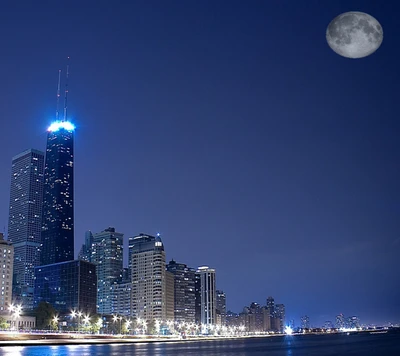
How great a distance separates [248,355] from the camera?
Result: 11775 cm

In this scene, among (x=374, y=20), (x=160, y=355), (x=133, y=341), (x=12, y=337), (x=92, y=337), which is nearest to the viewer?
(x=374, y=20)

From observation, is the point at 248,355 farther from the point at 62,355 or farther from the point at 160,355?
the point at 62,355

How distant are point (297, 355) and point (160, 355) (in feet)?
106

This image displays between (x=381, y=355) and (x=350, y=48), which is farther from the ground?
(x=350, y=48)

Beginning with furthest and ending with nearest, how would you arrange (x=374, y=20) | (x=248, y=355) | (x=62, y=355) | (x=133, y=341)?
(x=133, y=341) → (x=248, y=355) → (x=62, y=355) → (x=374, y=20)

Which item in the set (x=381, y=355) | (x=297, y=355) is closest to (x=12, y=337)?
(x=297, y=355)

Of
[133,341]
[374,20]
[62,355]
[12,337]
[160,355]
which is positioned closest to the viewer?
[374,20]

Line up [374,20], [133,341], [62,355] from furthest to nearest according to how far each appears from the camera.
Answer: [133,341], [62,355], [374,20]

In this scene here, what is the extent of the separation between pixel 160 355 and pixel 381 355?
48.5m

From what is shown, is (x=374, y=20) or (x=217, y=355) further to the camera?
(x=217, y=355)

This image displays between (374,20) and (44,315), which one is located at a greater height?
(374,20)

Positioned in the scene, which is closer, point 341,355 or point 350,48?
point 350,48

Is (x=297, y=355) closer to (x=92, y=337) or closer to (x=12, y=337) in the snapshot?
(x=12, y=337)

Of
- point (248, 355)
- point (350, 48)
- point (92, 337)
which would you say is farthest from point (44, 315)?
point (350, 48)
